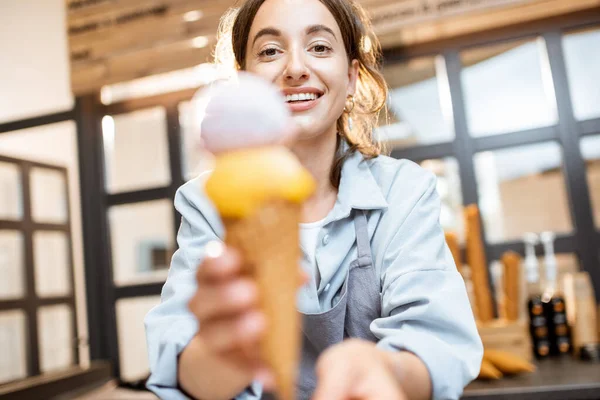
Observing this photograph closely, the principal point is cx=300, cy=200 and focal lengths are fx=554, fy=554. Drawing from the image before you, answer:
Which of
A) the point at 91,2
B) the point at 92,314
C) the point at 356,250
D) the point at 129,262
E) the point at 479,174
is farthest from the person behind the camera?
the point at 129,262

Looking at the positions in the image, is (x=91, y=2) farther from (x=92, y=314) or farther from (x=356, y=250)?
(x=356, y=250)

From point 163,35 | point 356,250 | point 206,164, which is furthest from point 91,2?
point 206,164

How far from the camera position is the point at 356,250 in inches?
35.5

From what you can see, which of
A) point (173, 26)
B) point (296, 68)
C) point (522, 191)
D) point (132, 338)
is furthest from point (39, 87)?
point (296, 68)

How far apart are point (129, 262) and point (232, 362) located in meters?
2.85

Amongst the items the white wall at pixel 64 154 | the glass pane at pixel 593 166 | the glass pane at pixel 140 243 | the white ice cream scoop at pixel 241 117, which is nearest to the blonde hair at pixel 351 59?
the white ice cream scoop at pixel 241 117

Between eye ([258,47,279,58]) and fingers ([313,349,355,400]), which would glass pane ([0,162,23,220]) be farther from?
fingers ([313,349,355,400])

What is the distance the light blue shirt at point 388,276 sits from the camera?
2.09 ft

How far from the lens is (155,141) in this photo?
2971 millimetres

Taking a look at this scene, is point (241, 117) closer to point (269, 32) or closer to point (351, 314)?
point (269, 32)

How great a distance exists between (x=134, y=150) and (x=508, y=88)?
187 centimetres

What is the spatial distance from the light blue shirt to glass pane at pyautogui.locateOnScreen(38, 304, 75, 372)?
2.41 m

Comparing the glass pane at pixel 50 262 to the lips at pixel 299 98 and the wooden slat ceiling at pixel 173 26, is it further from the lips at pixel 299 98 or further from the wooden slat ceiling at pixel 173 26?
the lips at pixel 299 98

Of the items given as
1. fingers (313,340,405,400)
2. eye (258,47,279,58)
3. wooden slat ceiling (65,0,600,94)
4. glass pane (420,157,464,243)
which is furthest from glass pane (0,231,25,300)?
fingers (313,340,405,400)
